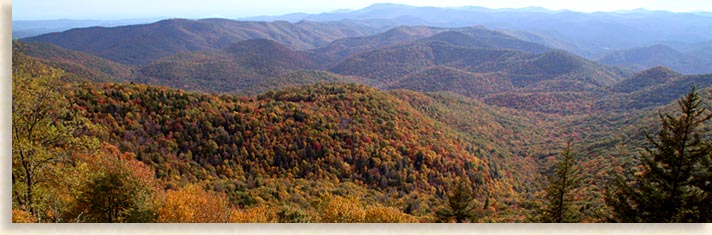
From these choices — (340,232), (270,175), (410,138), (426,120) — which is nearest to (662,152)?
(340,232)

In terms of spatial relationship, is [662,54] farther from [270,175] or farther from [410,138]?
[270,175]

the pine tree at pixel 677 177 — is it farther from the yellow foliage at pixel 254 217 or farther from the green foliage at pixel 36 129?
the green foliage at pixel 36 129

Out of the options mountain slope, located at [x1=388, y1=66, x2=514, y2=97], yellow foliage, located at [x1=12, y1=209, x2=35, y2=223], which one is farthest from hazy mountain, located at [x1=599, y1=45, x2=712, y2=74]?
yellow foliage, located at [x1=12, y1=209, x2=35, y2=223]

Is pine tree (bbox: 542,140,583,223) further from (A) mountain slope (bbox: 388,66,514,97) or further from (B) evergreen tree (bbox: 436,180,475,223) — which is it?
(A) mountain slope (bbox: 388,66,514,97)

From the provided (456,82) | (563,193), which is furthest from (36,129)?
(456,82)

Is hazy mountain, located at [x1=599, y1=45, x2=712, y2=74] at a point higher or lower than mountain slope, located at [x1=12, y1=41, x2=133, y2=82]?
higher
